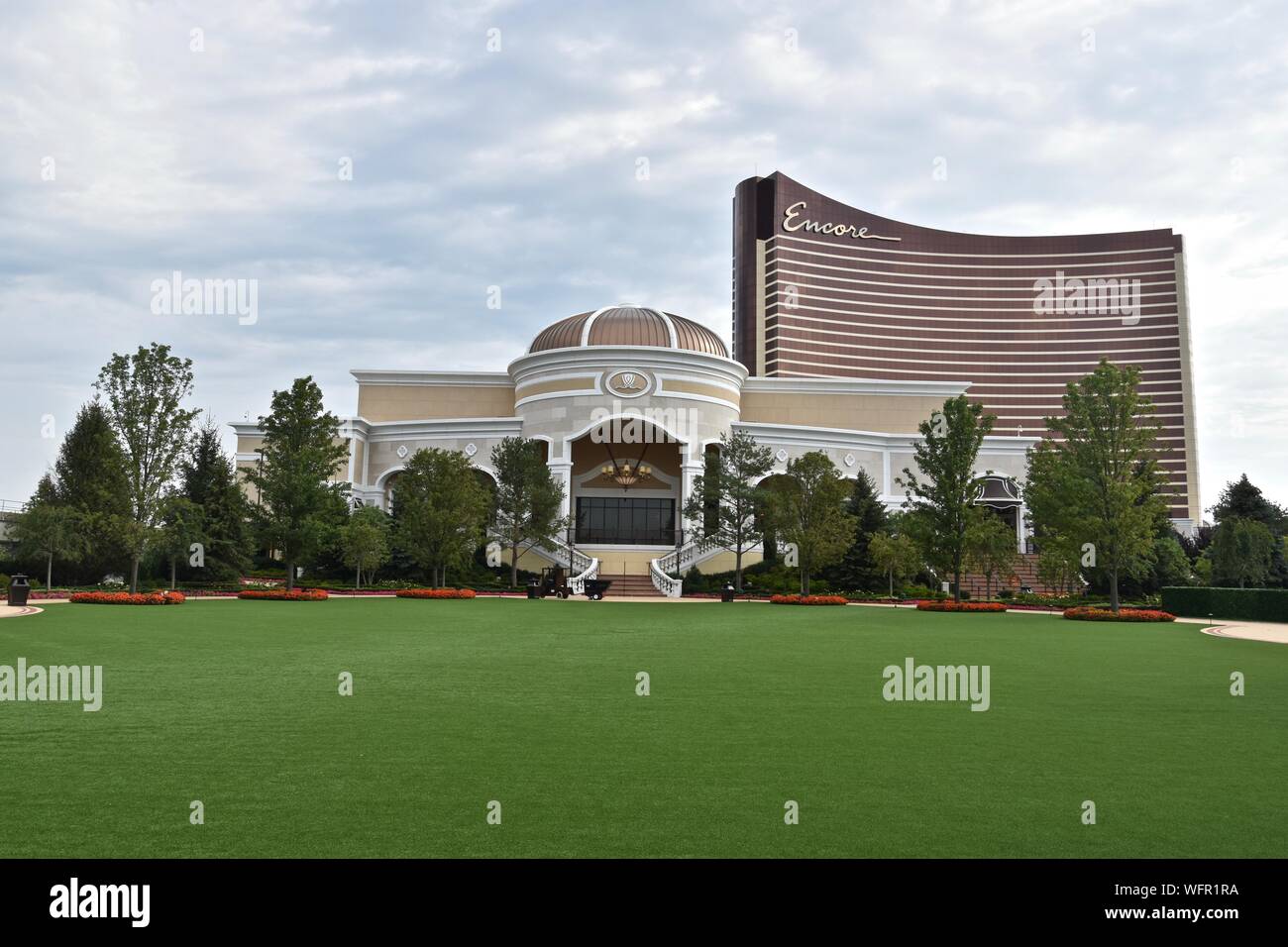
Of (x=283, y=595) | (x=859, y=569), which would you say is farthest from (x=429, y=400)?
(x=859, y=569)

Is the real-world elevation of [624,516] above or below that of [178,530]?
above

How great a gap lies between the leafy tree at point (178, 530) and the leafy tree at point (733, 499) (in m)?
22.1

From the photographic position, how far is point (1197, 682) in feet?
38.1

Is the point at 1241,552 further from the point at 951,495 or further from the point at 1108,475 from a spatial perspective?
the point at 951,495

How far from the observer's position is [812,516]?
37.3 m

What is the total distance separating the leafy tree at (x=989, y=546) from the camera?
32.0 meters

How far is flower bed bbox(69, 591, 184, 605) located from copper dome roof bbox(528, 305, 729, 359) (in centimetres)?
2831

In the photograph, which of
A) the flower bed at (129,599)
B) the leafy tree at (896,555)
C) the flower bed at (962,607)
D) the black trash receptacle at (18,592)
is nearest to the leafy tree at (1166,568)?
the leafy tree at (896,555)

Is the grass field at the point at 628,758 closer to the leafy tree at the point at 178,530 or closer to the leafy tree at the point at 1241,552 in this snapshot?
the leafy tree at the point at 178,530

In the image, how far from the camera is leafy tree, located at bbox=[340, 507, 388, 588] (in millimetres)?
39062

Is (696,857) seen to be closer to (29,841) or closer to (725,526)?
(29,841)

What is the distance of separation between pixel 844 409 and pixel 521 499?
2696 centimetres

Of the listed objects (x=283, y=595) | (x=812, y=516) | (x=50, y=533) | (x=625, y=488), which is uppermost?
(x=625, y=488)
